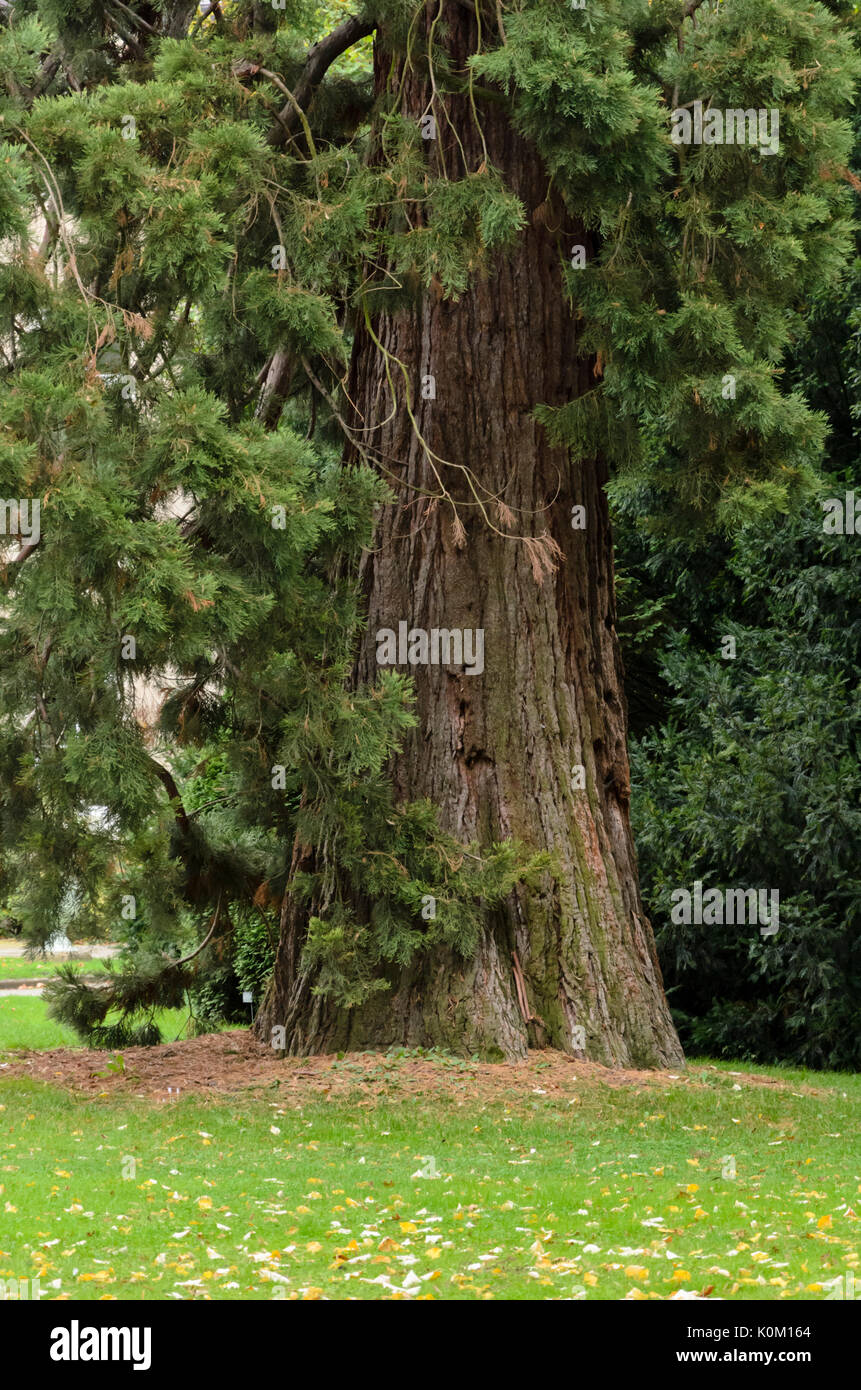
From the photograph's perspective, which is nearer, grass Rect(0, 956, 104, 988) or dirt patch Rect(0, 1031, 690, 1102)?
dirt patch Rect(0, 1031, 690, 1102)

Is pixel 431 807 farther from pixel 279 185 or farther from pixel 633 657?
pixel 633 657

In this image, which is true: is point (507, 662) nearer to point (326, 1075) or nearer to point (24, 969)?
point (326, 1075)

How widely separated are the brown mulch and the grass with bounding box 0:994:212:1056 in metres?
4.78

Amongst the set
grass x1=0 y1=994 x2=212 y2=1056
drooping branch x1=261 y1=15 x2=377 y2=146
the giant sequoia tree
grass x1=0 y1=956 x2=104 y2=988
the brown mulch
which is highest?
drooping branch x1=261 y1=15 x2=377 y2=146

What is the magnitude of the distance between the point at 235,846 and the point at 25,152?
190 inches

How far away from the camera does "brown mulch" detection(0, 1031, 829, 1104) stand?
8.45m

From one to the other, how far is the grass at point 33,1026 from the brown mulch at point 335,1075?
15.7 feet

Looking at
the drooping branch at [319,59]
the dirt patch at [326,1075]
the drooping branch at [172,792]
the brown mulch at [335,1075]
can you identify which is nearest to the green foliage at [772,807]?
the brown mulch at [335,1075]

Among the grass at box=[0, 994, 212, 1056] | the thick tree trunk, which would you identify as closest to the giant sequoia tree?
the thick tree trunk

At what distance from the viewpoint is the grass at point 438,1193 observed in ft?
17.3

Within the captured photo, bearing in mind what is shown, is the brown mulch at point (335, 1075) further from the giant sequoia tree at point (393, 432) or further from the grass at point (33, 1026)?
the grass at point (33, 1026)

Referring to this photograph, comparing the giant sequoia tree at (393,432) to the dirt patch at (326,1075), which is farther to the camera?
the dirt patch at (326,1075)

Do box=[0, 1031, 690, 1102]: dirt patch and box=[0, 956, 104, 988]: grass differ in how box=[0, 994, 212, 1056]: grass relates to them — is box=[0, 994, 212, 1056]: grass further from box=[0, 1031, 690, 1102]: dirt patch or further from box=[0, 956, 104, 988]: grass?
box=[0, 1031, 690, 1102]: dirt patch

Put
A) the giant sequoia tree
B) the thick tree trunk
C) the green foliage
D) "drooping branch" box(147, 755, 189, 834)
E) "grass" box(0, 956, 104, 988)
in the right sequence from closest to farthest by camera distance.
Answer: the giant sequoia tree
"drooping branch" box(147, 755, 189, 834)
the thick tree trunk
the green foliage
"grass" box(0, 956, 104, 988)
